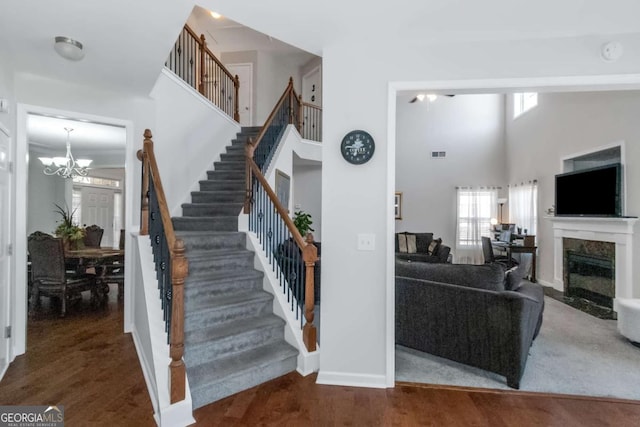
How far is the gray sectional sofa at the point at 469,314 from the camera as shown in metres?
2.55

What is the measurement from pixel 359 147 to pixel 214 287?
1.73 meters

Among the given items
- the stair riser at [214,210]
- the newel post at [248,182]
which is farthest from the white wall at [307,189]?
the newel post at [248,182]

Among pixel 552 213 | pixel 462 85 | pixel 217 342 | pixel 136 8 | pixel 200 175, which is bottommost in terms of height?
pixel 217 342

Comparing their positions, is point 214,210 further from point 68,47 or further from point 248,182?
point 68,47

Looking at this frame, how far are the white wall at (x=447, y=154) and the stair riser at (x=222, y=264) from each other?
6.01m

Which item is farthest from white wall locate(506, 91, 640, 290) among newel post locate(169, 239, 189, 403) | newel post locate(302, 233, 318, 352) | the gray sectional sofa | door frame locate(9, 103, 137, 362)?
door frame locate(9, 103, 137, 362)

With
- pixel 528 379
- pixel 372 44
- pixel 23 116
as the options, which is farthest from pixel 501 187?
pixel 23 116

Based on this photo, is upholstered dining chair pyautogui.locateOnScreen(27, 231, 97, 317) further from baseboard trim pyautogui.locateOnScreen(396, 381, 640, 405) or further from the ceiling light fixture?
baseboard trim pyautogui.locateOnScreen(396, 381, 640, 405)

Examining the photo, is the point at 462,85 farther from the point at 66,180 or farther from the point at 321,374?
the point at 66,180

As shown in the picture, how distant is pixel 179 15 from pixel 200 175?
10.1 feet

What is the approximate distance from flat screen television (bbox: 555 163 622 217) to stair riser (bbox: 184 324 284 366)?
4816mm

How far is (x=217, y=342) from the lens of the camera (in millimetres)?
2588

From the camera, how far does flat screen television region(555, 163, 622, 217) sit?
4.65 metres

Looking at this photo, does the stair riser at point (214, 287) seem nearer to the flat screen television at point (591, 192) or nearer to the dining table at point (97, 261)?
the dining table at point (97, 261)
